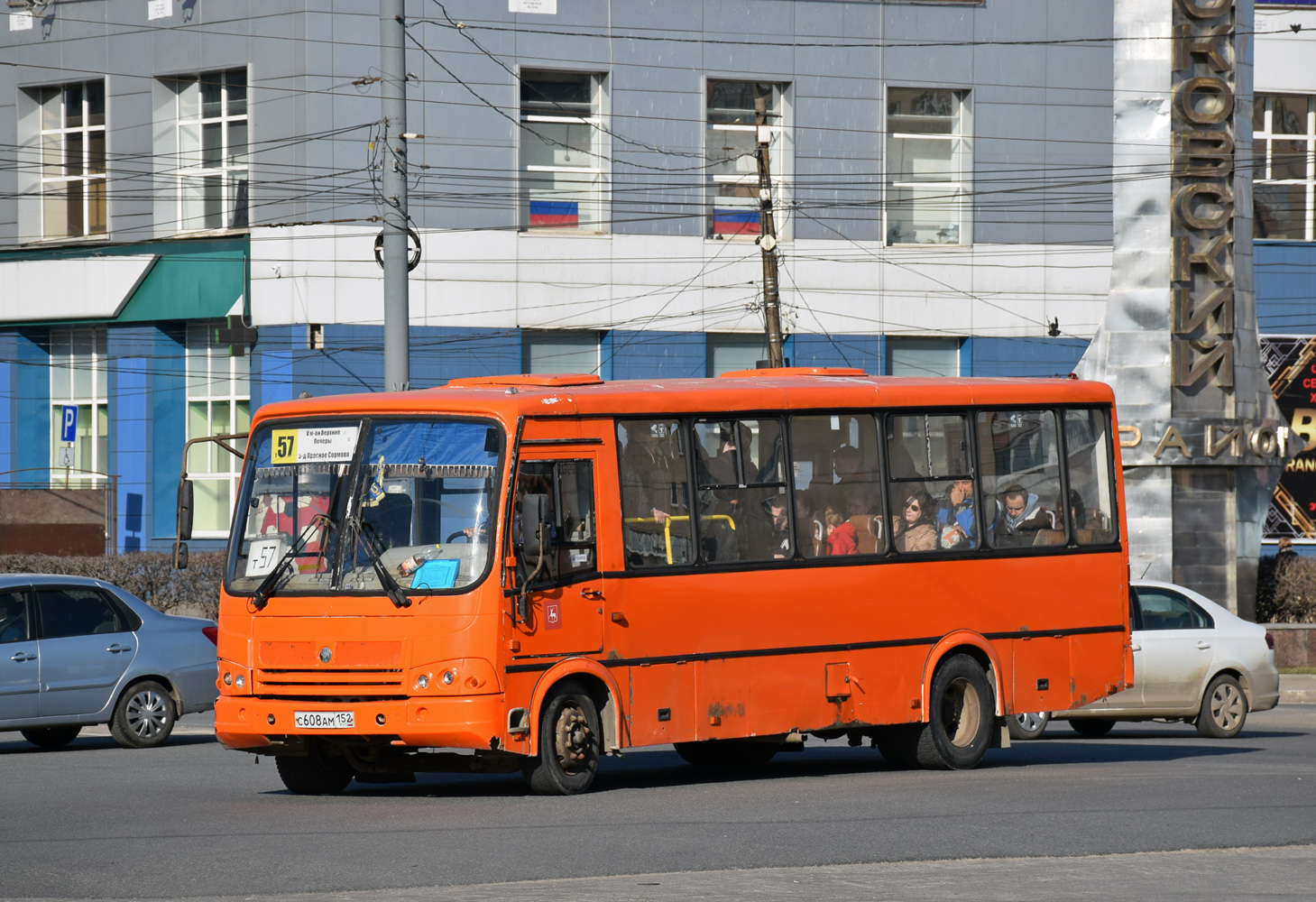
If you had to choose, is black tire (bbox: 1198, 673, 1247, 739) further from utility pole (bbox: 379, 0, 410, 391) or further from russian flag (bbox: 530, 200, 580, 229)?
Answer: russian flag (bbox: 530, 200, 580, 229)

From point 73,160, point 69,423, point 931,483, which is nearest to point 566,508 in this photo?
point 931,483

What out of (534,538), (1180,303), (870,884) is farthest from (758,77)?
(870,884)

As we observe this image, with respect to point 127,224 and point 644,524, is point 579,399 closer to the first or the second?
point 644,524

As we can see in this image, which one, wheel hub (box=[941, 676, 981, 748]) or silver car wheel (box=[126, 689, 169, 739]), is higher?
wheel hub (box=[941, 676, 981, 748])

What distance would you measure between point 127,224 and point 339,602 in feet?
87.9

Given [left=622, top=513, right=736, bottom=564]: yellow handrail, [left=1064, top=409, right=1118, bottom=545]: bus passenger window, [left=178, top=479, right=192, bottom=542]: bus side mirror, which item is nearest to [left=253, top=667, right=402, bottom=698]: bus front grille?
[left=178, top=479, right=192, bottom=542]: bus side mirror

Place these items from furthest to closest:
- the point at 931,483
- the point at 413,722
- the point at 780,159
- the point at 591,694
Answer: the point at 780,159 → the point at 931,483 → the point at 591,694 → the point at 413,722

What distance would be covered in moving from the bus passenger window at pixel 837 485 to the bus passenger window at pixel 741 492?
0.16 metres

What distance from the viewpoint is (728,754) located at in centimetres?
1442

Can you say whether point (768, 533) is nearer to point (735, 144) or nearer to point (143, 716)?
point (143, 716)

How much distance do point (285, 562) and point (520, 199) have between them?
24232 mm

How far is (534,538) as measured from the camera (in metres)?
11.6

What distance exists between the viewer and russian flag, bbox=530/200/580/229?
35875 millimetres

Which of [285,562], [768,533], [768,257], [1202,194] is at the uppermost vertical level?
[1202,194]
